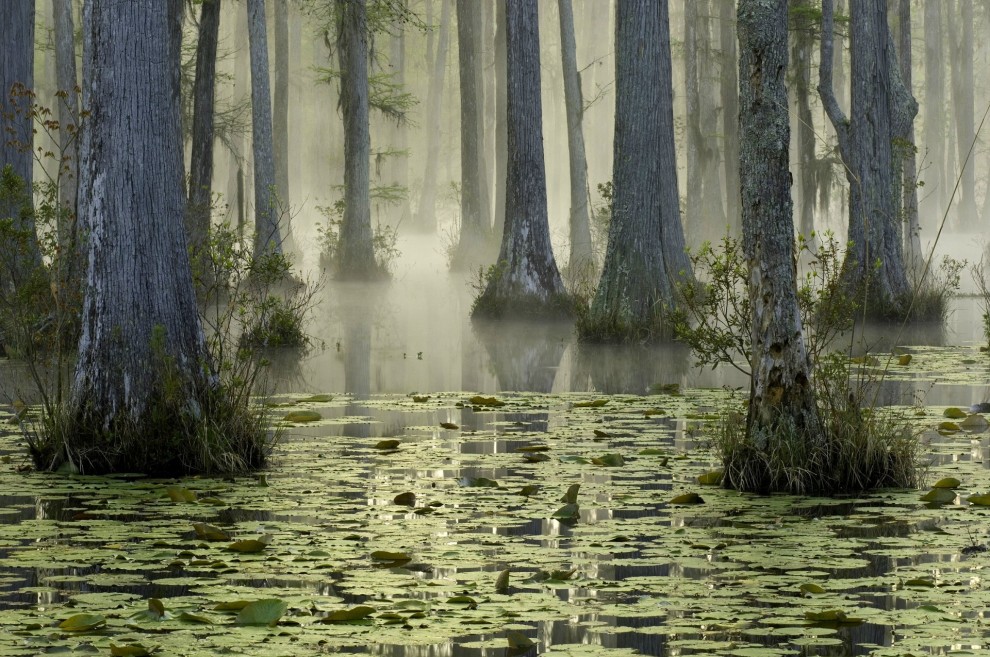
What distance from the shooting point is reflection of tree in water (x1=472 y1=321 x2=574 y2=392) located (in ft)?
43.3

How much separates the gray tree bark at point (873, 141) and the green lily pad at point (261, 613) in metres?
15.5

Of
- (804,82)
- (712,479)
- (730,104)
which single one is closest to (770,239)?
(712,479)

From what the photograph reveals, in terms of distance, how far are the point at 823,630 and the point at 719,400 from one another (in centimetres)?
671

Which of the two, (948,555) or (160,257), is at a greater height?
(160,257)

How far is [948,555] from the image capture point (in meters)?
6.07

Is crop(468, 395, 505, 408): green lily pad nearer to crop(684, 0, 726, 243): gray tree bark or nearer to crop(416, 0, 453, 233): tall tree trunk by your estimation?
crop(684, 0, 726, 243): gray tree bark

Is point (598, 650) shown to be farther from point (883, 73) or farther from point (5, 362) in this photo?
point (883, 73)

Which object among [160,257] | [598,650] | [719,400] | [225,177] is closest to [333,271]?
[719,400]

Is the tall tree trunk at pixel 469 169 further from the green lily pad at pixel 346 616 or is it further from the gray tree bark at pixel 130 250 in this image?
the green lily pad at pixel 346 616

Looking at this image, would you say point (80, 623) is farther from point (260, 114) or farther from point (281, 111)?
point (281, 111)

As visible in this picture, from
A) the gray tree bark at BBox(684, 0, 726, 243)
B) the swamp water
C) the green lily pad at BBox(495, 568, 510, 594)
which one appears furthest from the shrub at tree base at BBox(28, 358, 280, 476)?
the gray tree bark at BBox(684, 0, 726, 243)

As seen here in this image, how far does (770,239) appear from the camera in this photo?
307 inches

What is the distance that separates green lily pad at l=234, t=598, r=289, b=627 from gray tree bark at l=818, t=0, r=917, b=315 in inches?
610

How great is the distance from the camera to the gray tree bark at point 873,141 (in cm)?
1961
